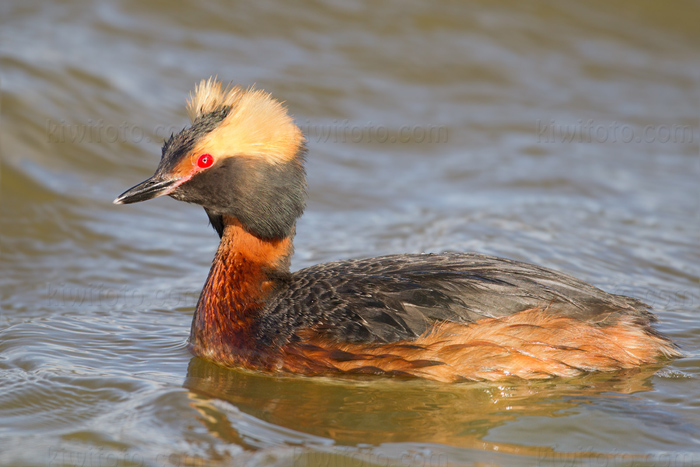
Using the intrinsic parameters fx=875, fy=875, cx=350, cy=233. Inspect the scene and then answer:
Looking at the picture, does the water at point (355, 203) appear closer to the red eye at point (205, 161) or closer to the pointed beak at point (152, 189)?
the pointed beak at point (152, 189)

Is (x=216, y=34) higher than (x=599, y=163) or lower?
higher

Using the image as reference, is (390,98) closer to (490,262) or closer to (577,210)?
(577,210)

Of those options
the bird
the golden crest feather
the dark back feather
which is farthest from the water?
the golden crest feather

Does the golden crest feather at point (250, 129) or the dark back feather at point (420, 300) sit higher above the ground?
the golden crest feather at point (250, 129)

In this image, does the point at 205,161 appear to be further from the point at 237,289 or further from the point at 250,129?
the point at 237,289

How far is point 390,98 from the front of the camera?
1377cm

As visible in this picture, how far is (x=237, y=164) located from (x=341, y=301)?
128cm

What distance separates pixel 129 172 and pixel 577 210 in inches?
214

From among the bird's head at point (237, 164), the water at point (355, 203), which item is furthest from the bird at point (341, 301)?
the water at point (355, 203)

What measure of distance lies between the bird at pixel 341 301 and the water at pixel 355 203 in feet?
0.56

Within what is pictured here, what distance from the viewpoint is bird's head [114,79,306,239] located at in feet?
20.8

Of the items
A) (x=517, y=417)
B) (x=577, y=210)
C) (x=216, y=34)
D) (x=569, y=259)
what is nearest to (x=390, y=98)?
(x=216, y=34)

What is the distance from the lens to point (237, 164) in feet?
20.9

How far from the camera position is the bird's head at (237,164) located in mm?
6344
